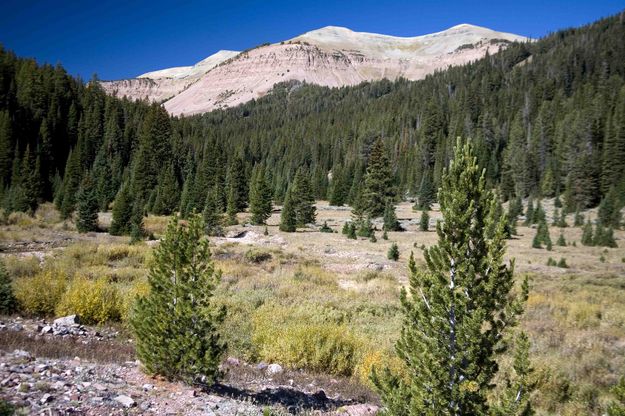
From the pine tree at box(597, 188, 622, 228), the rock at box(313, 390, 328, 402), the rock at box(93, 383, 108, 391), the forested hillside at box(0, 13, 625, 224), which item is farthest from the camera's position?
the forested hillside at box(0, 13, 625, 224)

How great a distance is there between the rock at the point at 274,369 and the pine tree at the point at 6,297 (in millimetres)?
7862

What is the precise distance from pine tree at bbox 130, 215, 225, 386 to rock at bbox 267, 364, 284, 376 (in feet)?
7.94

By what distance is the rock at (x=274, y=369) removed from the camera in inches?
366

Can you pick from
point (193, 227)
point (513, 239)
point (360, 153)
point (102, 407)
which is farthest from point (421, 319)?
point (360, 153)

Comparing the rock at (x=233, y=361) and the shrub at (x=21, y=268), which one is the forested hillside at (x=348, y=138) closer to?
the shrub at (x=21, y=268)

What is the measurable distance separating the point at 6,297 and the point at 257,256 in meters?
15.7

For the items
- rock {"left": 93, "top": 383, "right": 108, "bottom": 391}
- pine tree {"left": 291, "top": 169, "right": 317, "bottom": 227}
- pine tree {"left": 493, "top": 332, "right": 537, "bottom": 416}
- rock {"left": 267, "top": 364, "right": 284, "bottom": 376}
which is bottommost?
rock {"left": 267, "top": 364, "right": 284, "bottom": 376}

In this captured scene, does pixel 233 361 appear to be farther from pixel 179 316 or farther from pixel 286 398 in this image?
pixel 179 316

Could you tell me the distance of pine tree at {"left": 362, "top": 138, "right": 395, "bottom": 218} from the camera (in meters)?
48.0

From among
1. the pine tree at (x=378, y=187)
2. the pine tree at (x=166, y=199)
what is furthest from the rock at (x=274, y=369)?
the pine tree at (x=166, y=199)

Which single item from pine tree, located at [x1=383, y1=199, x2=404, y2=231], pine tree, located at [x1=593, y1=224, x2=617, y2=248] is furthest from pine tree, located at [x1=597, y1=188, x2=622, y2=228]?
pine tree, located at [x1=383, y1=199, x2=404, y2=231]

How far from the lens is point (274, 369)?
938 centimetres

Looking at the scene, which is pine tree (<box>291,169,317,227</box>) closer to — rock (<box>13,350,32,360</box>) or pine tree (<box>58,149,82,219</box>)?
pine tree (<box>58,149,82,219</box>)

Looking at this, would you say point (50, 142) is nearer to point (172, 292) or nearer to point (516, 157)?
point (172, 292)
